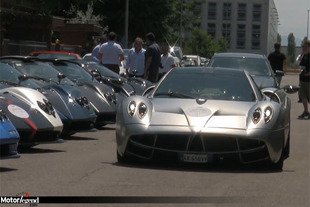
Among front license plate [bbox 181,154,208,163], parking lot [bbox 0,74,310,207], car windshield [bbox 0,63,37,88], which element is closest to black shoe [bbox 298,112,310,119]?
parking lot [bbox 0,74,310,207]

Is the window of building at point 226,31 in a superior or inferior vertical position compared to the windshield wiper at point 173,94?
inferior

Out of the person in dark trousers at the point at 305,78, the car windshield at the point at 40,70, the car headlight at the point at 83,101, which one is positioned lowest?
the person in dark trousers at the point at 305,78

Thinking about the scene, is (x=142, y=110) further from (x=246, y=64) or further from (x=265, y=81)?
(x=246, y=64)

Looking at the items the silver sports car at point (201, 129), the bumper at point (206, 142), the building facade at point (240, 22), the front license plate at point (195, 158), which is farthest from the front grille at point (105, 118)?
the building facade at point (240, 22)

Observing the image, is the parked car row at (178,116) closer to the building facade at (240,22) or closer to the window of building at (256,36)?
the building facade at (240,22)

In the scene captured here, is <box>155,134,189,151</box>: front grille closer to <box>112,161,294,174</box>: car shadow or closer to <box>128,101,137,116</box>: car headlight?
<box>112,161,294,174</box>: car shadow

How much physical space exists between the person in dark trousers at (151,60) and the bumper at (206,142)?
32.9 feet

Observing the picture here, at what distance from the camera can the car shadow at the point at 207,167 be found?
925cm

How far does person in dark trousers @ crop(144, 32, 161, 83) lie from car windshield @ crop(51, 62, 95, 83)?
4.17 metres

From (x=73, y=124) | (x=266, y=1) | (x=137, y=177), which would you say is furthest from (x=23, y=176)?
(x=266, y=1)

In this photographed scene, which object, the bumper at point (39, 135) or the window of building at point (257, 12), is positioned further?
the window of building at point (257, 12)

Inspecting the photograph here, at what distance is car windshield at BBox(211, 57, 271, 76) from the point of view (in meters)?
18.1

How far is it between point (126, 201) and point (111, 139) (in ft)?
18.4

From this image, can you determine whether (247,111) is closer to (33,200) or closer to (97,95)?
(33,200)
